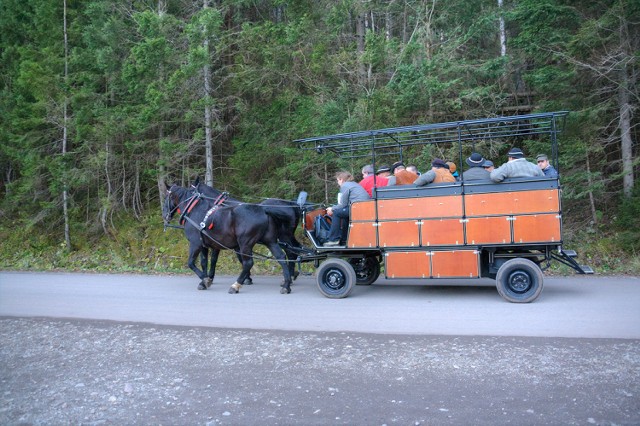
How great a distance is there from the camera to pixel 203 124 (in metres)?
17.4

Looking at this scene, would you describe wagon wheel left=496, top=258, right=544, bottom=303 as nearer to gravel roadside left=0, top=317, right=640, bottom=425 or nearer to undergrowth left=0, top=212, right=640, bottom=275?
gravel roadside left=0, top=317, right=640, bottom=425

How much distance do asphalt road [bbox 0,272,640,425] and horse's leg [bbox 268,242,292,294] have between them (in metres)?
0.55

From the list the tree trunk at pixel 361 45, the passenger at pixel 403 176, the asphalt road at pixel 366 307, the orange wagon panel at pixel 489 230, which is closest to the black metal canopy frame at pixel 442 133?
the passenger at pixel 403 176

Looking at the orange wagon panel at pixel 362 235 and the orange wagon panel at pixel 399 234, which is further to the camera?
the orange wagon panel at pixel 362 235

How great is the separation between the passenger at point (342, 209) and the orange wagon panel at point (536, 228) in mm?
2701

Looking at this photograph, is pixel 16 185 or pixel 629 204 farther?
pixel 16 185

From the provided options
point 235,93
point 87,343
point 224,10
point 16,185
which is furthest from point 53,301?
point 16,185

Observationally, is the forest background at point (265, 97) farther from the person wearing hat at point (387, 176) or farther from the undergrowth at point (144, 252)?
the person wearing hat at point (387, 176)

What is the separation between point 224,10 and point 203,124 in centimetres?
391

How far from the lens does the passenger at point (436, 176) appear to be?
9.36m

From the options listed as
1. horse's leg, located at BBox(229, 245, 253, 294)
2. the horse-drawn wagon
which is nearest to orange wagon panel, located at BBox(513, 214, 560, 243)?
the horse-drawn wagon

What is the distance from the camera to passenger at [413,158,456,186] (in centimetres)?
936

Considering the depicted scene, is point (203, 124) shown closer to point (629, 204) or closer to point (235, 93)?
point (235, 93)

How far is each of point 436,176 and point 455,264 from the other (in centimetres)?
161
